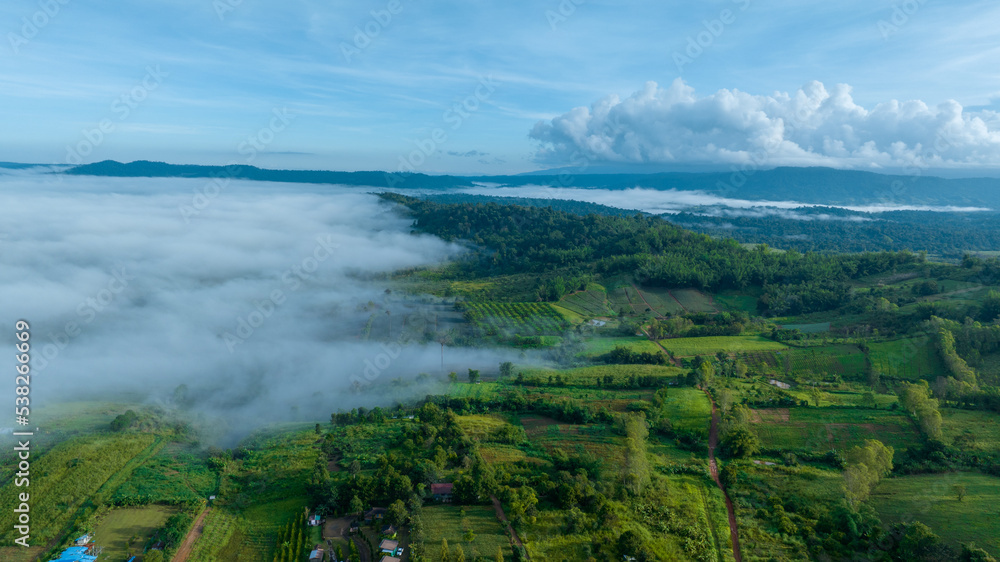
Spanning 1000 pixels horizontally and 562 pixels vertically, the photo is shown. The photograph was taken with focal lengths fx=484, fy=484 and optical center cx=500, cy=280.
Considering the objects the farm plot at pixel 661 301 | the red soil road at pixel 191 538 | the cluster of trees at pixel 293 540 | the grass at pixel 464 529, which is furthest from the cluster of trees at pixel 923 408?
the red soil road at pixel 191 538

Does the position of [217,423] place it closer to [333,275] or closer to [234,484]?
Result: [234,484]

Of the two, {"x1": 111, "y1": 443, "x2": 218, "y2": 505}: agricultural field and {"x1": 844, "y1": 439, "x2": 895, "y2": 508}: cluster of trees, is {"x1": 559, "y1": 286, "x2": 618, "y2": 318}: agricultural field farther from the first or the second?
{"x1": 111, "y1": 443, "x2": 218, "y2": 505}: agricultural field

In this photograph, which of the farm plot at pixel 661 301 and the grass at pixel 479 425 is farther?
the farm plot at pixel 661 301

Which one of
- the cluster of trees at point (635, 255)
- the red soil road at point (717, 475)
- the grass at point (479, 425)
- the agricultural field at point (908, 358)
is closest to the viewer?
the red soil road at point (717, 475)

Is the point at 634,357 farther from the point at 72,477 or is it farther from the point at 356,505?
the point at 72,477

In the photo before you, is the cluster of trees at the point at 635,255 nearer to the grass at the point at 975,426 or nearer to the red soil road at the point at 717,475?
the grass at the point at 975,426

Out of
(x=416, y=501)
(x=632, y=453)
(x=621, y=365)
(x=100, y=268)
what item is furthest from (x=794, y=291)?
(x=100, y=268)
